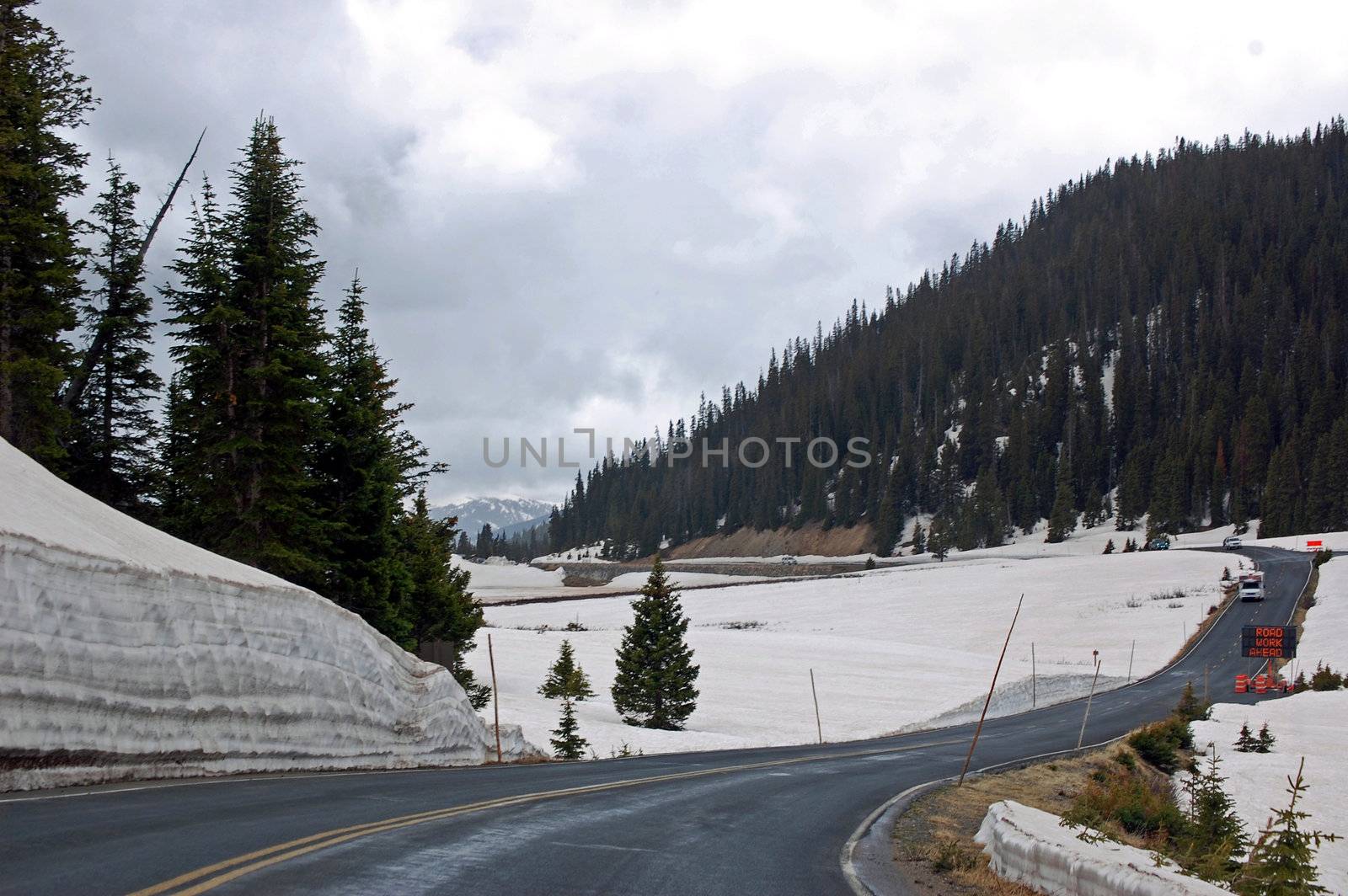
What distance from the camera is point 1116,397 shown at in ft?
474

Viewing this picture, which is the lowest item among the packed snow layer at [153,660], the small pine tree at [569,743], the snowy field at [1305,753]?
the snowy field at [1305,753]

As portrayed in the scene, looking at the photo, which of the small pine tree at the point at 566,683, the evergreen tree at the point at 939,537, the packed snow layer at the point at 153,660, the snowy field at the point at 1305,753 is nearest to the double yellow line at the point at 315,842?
the packed snow layer at the point at 153,660

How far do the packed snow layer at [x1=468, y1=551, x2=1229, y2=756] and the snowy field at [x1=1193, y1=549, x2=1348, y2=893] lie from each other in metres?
8.26

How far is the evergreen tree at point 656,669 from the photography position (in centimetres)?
3684

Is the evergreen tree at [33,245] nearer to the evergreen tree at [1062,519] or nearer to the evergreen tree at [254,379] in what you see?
the evergreen tree at [254,379]

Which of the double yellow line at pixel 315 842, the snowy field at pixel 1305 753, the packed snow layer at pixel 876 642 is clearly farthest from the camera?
the packed snow layer at pixel 876 642

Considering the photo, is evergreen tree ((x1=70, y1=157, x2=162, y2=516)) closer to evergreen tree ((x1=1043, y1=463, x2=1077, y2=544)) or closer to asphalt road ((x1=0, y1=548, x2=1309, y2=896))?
asphalt road ((x1=0, y1=548, x2=1309, y2=896))

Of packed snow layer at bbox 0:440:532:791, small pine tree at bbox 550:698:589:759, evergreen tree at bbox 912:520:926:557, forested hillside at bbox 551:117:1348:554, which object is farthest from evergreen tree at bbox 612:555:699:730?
evergreen tree at bbox 912:520:926:557

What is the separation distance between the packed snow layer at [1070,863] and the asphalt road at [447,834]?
5.41ft

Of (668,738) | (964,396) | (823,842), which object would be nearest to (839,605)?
(668,738)

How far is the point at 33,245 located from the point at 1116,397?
5632 inches

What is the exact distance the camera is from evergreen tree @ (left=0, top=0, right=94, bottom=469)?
22.3 meters

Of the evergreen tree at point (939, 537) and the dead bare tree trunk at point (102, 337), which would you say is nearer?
the dead bare tree trunk at point (102, 337)

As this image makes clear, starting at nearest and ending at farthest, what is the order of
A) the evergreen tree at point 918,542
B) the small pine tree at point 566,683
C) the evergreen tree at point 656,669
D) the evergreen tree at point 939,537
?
the evergreen tree at point 656,669
the small pine tree at point 566,683
the evergreen tree at point 939,537
the evergreen tree at point 918,542
